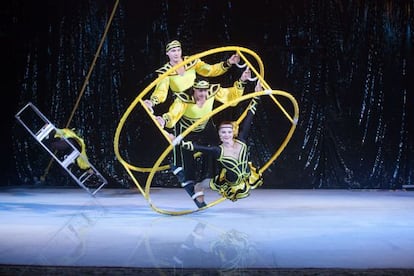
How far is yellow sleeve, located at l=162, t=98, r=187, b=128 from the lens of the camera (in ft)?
16.8

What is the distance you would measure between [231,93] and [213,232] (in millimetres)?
1540

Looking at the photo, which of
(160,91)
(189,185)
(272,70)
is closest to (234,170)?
(189,185)

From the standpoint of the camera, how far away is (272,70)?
7.19 m

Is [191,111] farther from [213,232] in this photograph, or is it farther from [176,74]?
[213,232]

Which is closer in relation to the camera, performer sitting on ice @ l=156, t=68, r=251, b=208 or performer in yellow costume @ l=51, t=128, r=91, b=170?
performer sitting on ice @ l=156, t=68, r=251, b=208

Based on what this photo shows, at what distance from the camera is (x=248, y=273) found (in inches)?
123

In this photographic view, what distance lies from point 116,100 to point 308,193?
263 cm

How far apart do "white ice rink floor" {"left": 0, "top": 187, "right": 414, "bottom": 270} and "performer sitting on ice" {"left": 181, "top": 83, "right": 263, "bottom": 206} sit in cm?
26

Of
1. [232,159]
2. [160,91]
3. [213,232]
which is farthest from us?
[160,91]

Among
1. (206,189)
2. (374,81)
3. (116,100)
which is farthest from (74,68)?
(374,81)

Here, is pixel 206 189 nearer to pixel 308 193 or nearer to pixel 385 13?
pixel 308 193

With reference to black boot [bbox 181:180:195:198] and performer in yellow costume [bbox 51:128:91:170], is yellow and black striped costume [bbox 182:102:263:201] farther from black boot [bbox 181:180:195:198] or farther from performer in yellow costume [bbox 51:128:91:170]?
performer in yellow costume [bbox 51:128:91:170]

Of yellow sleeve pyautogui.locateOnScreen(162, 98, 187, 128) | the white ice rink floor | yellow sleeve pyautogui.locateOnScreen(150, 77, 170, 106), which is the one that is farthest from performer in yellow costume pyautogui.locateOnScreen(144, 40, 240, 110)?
the white ice rink floor

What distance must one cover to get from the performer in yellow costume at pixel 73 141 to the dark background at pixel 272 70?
0.38m
